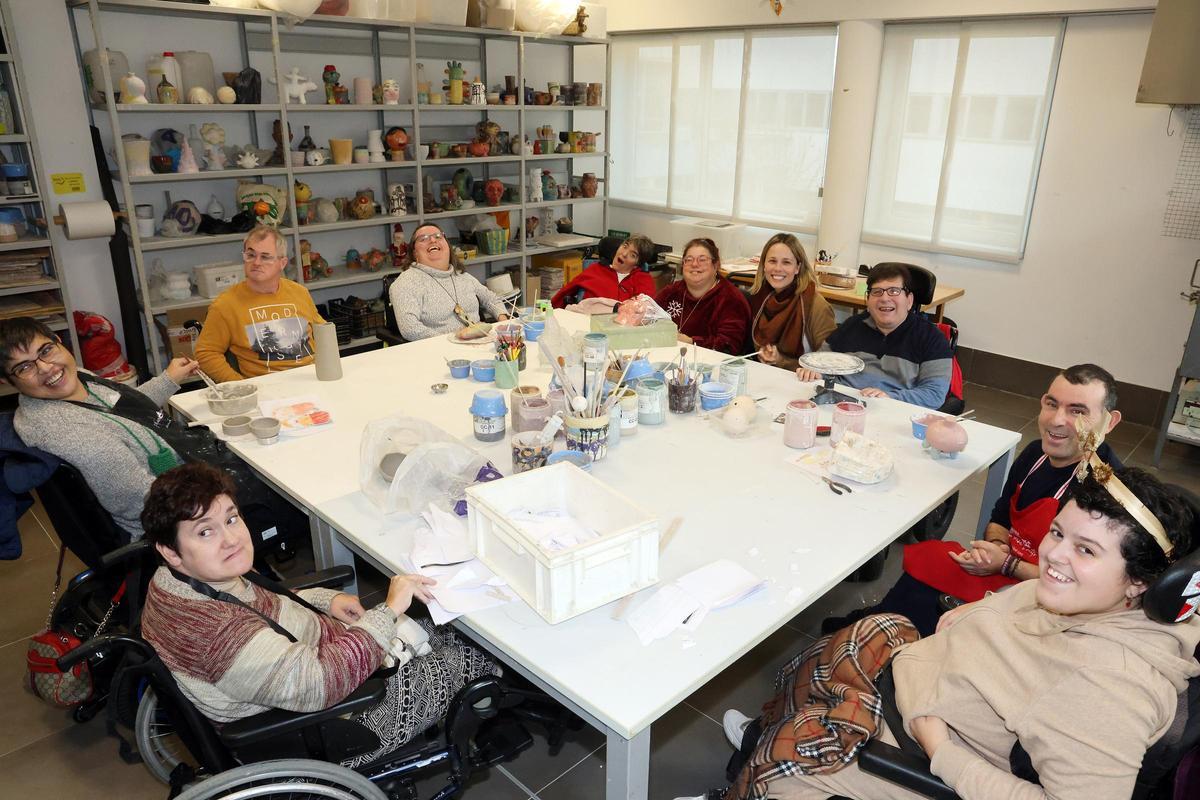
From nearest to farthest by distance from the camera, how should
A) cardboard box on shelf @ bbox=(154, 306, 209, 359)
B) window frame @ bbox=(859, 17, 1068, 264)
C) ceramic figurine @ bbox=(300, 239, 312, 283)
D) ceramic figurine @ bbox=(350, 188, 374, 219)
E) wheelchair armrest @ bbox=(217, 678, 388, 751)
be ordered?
1. wheelchair armrest @ bbox=(217, 678, 388, 751)
2. cardboard box on shelf @ bbox=(154, 306, 209, 359)
3. window frame @ bbox=(859, 17, 1068, 264)
4. ceramic figurine @ bbox=(300, 239, 312, 283)
5. ceramic figurine @ bbox=(350, 188, 374, 219)

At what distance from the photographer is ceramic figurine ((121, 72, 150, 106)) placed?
13.6ft

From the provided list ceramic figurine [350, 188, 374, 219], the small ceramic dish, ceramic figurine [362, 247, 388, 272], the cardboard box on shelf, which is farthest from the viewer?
ceramic figurine [362, 247, 388, 272]

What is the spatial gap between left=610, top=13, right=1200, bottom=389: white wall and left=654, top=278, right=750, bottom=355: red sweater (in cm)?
228

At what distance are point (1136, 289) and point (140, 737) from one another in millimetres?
5155

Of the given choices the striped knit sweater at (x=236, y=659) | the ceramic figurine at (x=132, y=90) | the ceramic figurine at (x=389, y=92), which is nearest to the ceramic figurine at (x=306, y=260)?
the ceramic figurine at (x=389, y=92)

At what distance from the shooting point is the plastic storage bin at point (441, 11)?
5.23 m

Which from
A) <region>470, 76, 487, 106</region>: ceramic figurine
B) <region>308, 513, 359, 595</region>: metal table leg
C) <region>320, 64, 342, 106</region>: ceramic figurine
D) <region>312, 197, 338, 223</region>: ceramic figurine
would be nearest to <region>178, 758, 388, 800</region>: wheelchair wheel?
<region>308, 513, 359, 595</region>: metal table leg

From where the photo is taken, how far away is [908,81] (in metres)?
5.21

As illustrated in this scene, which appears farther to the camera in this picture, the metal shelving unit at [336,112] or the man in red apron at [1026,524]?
the metal shelving unit at [336,112]

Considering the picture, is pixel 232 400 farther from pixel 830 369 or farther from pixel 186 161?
pixel 186 161

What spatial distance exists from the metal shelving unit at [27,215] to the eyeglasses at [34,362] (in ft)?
8.20

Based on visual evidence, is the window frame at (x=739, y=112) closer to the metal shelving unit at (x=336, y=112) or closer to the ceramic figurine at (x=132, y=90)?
the metal shelving unit at (x=336, y=112)

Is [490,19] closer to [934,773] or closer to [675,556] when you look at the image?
[675,556]

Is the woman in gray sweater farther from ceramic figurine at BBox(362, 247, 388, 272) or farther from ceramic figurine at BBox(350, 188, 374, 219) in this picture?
ceramic figurine at BBox(362, 247, 388, 272)
